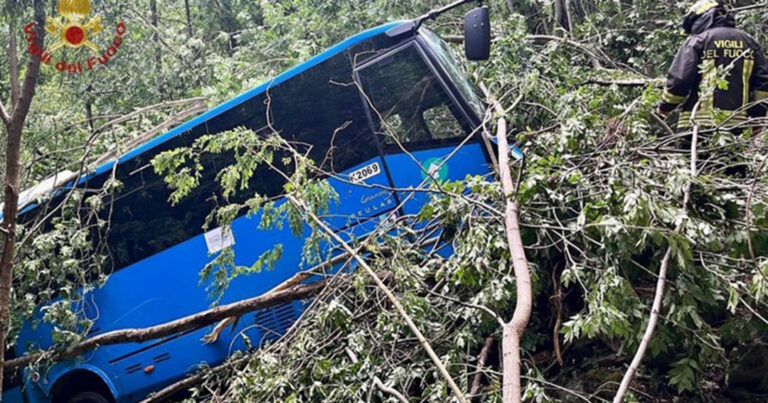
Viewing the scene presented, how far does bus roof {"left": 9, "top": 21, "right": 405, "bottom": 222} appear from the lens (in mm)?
6301

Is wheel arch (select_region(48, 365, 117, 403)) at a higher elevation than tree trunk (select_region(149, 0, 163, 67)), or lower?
lower

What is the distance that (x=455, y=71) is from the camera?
637 centimetres

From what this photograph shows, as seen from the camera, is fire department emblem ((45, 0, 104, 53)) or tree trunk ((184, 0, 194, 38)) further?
tree trunk ((184, 0, 194, 38))

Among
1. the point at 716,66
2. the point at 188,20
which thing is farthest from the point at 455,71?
the point at 188,20

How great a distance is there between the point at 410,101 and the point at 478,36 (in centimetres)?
80

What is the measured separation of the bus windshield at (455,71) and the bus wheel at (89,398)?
418cm

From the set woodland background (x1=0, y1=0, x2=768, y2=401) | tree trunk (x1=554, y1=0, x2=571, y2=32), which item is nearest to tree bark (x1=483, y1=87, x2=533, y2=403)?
woodland background (x1=0, y1=0, x2=768, y2=401)

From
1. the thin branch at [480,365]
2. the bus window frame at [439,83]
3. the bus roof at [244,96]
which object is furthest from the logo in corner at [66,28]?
the thin branch at [480,365]

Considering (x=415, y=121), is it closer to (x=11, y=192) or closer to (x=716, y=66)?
(x=716, y=66)

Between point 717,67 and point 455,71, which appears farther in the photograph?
point 455,71

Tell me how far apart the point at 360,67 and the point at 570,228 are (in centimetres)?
280

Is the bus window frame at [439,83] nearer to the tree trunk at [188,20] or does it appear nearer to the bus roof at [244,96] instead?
the bus roof at [244,96]

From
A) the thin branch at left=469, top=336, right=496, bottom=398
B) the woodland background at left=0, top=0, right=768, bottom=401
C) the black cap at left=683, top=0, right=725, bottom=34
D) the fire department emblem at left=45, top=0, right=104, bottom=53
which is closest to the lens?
the woodland background at left=0, top=0, right=768, bottom=401

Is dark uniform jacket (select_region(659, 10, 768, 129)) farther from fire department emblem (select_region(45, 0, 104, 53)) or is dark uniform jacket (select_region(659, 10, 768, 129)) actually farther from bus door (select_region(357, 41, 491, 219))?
fire department emblem (select_region(45, 0, 104, 53))
